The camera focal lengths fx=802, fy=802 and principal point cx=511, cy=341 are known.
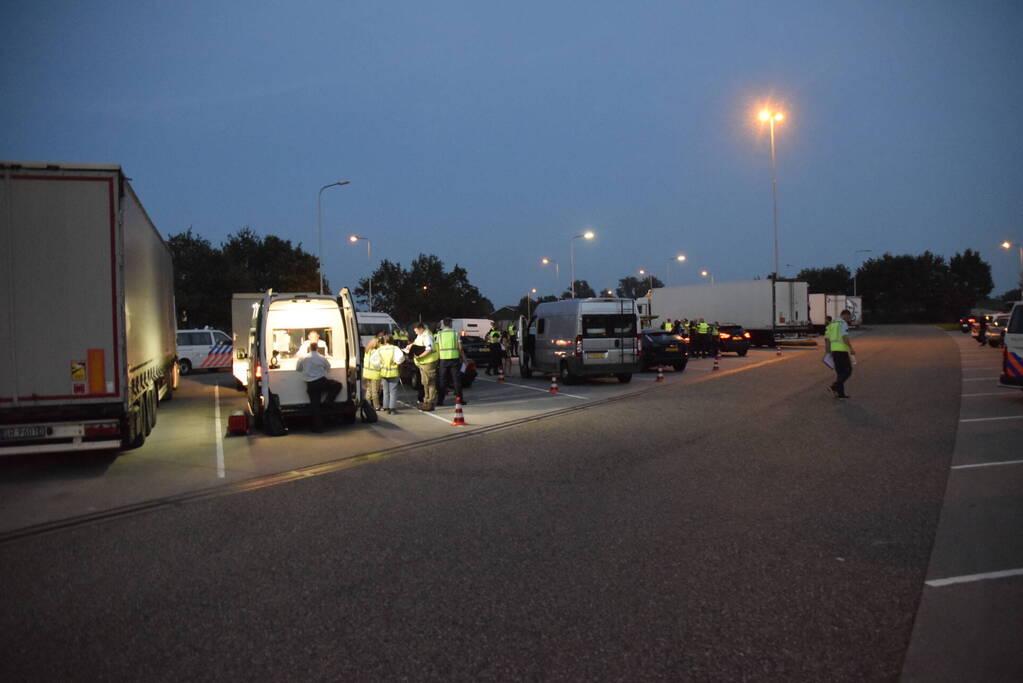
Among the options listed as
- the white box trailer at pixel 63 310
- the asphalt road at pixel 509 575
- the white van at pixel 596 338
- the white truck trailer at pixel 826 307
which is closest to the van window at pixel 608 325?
the white van at pixel 596 338

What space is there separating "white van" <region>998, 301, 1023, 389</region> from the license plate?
15.2m

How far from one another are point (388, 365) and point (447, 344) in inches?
56.1

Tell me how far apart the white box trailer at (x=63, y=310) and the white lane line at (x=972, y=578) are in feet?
27.9

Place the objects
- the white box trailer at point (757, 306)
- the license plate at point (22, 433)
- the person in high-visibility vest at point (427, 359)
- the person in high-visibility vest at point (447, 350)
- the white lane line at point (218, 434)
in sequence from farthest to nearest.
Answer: the white box trailer at point (757, 306), the person in high-visibility vest at point (447, 350), the person in high-visibility vest at point (427, 359), the white lane line at point (218, 434), the license plate at point (22, 433)

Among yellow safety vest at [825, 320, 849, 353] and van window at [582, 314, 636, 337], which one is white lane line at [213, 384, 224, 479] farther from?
yellow safety vest at [825, 320, 849, 353]

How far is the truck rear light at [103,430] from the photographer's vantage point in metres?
9.34

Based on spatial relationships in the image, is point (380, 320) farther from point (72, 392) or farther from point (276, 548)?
point (276, 548)

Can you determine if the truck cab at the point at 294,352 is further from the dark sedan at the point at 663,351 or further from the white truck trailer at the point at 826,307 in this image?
the white truck trailer at the point at 826,307

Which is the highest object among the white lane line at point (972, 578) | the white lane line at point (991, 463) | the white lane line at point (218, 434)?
the white lane line at point (972, 578)

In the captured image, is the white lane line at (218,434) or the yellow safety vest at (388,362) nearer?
the white lane line at (218,434)

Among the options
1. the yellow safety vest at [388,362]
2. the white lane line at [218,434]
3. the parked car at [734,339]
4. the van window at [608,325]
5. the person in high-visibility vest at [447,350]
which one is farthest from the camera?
the parked car at [734,339]

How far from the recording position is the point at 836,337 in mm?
16188

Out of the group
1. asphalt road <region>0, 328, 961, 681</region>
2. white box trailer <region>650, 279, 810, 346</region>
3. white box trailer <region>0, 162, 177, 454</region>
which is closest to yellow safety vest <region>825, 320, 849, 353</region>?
asphalt road <region>0, 328, 961, 681</region>

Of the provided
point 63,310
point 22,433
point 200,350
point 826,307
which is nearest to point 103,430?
point 22,433
